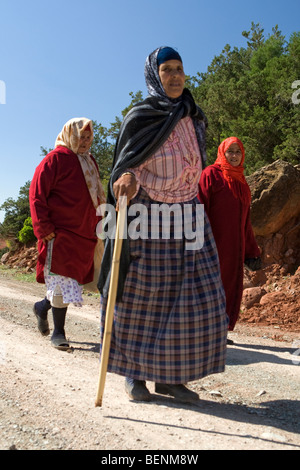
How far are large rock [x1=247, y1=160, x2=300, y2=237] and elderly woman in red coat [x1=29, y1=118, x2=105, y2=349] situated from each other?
16.2 feet

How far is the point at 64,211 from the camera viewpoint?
4867 millimetres

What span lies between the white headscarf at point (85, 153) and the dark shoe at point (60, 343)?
1.35 metres

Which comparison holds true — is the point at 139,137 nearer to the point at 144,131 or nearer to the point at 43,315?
the point at 144,131

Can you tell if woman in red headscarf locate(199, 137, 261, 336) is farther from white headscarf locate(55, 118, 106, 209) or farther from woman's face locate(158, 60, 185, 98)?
woman's face locate(158, 60, 185, 98)

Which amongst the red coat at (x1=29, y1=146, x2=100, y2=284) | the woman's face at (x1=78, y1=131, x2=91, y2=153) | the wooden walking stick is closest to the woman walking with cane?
the wooden walking stick

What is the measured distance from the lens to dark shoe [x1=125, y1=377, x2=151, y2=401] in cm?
308

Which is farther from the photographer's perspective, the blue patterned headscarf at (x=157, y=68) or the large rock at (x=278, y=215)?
the large rock at (x=278, y=215)

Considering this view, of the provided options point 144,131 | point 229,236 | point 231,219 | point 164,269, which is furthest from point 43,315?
point 144,131

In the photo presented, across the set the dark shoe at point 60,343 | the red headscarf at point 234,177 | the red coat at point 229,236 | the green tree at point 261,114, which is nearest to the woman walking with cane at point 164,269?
the dark shoe at point 60,343

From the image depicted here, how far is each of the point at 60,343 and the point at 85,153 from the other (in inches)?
77.6

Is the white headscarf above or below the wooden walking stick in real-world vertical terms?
above

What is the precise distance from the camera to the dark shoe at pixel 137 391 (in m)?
3.08

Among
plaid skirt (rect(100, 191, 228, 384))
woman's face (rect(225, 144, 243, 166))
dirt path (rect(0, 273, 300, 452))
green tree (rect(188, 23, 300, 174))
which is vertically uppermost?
green tree (rect(188, 23, 300, 174))

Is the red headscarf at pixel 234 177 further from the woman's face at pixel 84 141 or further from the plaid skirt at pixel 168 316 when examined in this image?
the plaid skirt at pixel 168 316
